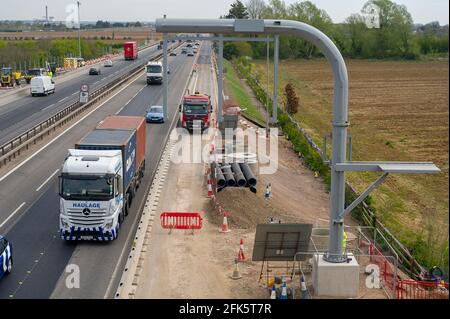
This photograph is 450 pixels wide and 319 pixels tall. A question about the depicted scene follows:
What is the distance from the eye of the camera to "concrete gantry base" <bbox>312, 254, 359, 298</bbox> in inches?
683

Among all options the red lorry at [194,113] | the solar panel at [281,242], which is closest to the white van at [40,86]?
the red lorry at [194,113]

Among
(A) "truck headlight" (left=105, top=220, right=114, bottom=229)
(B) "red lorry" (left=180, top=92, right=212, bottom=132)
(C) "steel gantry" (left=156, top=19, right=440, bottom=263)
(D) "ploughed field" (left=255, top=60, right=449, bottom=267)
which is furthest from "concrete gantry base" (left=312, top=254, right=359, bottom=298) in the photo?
(B) "red lorry" (left=180, top=92, right=212, bottom=132)

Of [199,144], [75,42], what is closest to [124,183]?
[199,144]

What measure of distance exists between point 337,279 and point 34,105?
46710 millimetres

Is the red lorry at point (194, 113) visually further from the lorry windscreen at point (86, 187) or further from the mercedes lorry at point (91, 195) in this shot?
the lorry windscreen at point (86, 187)

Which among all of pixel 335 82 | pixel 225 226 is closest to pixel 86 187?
pixel 225 226

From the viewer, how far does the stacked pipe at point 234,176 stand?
28719 mm

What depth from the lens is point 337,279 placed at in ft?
57.2

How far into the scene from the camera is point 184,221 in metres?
25.0

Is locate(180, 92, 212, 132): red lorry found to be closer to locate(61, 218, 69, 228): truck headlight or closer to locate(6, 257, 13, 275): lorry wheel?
locate(61, 218, 69, 228): truck headlight

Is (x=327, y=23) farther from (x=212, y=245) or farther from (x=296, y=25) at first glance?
(x=296, y=25)

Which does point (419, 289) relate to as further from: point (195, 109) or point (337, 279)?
point (195, 109)

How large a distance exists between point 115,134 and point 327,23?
52.0 m

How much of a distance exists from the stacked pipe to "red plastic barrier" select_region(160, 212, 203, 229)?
3748 mm
